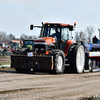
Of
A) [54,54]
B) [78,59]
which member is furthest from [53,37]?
[78,59]

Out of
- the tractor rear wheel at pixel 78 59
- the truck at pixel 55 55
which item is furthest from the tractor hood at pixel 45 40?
the tractor rear wheel at pixel 78 59

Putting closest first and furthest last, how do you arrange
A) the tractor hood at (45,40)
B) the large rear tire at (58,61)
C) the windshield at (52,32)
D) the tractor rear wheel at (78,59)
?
the large rear tire at (58,61) → the tractor hood at (45,40) → the tractor rear wheel at (78,59) → the windshield at (52,32)

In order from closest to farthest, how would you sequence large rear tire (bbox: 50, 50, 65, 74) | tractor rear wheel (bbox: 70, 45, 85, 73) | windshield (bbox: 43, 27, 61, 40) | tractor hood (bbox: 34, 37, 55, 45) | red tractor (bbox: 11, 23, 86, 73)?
large rear tire (bbox: 50, 50, 65, 74)
red tractor (bbox: 11, 23, 86, 73)
tractor hood (bbox: 34, 37, 55, 45)
tractor rear wheel (bbox: 70, 45, 85, 73)
windshield (bbox: 43, 27, 61, 40)

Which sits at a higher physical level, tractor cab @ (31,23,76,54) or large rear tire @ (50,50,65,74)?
tractor cab @ (31,23,76,54)

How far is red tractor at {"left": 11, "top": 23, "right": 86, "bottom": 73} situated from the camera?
12.2m

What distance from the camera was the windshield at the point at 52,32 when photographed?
1352 cm

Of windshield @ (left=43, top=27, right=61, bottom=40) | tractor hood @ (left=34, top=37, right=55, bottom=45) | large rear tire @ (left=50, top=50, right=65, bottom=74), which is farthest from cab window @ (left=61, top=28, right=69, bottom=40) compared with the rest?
large rear tire @ (left=50, top=50, right=65, bottom=74)

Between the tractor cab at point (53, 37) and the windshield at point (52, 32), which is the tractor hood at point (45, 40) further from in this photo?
the windshield at point (52, 32)

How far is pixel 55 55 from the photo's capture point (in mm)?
12109

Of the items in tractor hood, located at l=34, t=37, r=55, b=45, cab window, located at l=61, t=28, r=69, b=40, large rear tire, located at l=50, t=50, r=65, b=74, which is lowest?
large rear tire, located at l=50, t=50, r=65, b=74

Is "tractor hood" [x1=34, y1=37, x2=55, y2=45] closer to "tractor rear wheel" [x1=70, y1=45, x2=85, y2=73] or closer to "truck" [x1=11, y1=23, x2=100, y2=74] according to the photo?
"truck" [x1=11, y1=23, x2=100, y2=74]

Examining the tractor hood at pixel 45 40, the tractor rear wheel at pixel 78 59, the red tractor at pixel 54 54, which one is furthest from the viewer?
the tractor rear wheel at pixel 78 59

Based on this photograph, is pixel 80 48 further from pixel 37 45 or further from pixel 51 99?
pixel 51 99

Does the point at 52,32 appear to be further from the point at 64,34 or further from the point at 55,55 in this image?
the point at 55,55
